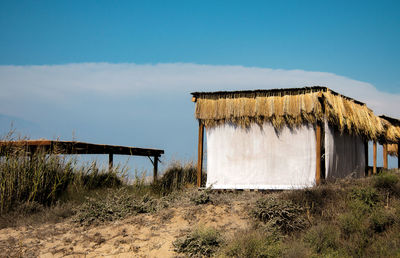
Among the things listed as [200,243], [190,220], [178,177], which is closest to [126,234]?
[190,220]

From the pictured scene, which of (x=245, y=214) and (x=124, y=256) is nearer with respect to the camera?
(x=124, y=256)

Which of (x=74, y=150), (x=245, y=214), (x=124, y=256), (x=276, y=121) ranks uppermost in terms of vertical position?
(x=276, y=121)

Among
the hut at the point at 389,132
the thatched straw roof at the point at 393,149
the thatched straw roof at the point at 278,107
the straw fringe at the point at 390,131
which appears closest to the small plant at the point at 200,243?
the thatched straw roof at the point at 278,107

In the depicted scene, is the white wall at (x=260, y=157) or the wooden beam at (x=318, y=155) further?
the white wall at (x=260, y=157)

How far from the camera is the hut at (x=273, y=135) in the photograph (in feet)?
36.9

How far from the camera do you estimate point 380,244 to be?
23.1ft

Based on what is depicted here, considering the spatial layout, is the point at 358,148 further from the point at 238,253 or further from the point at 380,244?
the point at 238,253

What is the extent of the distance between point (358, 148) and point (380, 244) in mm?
8360

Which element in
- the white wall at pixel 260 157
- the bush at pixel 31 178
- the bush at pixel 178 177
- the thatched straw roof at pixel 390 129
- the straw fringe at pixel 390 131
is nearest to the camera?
the bush at pixel 31 178

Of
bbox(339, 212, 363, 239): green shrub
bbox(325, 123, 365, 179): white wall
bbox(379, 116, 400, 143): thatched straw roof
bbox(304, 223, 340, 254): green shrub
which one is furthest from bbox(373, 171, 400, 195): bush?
bbox(379, 116, 400, 143): thatched straw roof

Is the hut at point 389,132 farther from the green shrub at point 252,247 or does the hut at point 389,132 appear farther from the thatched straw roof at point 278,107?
the green shrub at point 252,247

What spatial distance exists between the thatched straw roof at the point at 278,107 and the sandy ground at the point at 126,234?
3209 mm

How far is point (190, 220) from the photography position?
848 cm

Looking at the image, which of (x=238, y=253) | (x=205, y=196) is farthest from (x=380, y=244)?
(x=205, y=196)
